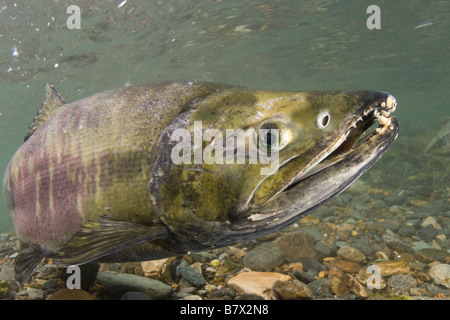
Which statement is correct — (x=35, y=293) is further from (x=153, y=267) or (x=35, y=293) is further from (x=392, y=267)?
(x=392, y=267)

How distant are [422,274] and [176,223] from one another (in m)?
4.23

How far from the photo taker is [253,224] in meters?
1.80

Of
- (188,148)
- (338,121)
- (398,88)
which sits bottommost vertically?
(188,148)

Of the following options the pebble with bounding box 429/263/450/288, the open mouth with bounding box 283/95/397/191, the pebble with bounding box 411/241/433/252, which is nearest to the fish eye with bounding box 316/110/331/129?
the open mouth with bounding box 283/95/397/191

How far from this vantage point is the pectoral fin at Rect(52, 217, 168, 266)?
179 centimetres

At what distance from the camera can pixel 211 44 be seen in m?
17.2

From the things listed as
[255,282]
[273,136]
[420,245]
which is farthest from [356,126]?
[420,245]

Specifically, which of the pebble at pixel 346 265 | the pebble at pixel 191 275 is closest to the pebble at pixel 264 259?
the pebble at pixel 191 275

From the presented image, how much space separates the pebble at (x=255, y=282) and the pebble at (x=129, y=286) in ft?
2.45

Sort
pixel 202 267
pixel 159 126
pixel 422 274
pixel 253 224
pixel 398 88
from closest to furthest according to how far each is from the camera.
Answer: pixel 253 224
pixel 159 126
pixel 202 267
pixel 422 274
pixel 398 88

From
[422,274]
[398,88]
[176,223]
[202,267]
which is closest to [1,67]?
[202,267]

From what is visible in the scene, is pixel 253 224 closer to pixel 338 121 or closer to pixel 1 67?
pixel 338 121

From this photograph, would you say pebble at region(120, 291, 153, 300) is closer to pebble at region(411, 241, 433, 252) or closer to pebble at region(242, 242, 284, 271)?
pebble at region(242, 242, 284, 271)

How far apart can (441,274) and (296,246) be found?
6.86ft
